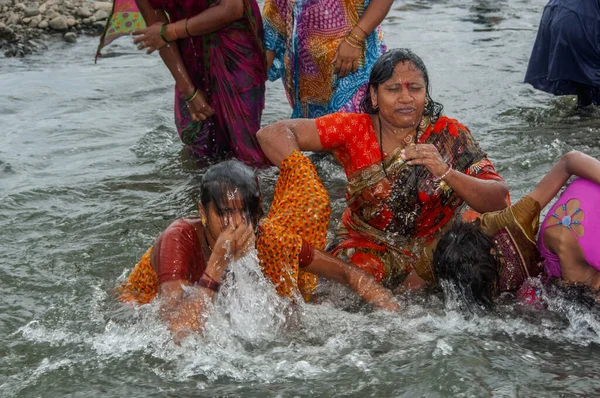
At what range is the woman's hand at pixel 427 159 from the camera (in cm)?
383

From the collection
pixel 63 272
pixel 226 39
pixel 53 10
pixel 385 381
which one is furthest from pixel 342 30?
pixel 53 10

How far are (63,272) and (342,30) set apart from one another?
2.22 meters

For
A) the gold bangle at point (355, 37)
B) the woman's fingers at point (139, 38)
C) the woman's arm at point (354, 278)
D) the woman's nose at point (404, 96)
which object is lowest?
the woman's arm at point (354, 278)

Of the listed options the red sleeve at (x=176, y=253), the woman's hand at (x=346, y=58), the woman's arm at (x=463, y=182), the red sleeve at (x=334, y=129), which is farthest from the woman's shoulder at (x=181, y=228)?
the woman's hand at (x=346, y=58)

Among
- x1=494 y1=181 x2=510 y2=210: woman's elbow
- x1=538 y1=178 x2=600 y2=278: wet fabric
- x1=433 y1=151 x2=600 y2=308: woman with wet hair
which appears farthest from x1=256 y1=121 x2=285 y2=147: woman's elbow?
x1=538 y1=178 x2=600 y2=278: wet fabric

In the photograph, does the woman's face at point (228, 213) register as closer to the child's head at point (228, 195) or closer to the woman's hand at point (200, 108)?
the child's head at point (228, 195)

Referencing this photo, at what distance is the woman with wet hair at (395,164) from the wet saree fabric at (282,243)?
17 cm

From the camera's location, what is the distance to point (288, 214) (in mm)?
4070

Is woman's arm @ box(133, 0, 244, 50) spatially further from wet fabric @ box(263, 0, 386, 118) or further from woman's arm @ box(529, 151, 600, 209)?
woman's arm @ box(529, 151, 600, 209)

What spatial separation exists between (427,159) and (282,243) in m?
0.75

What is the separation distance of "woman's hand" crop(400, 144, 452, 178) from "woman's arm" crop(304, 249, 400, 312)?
22.9 inches

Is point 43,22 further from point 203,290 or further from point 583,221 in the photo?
point 583,221

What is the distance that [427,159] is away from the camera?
3830 mm

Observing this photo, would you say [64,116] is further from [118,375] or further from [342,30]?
[118,375]
